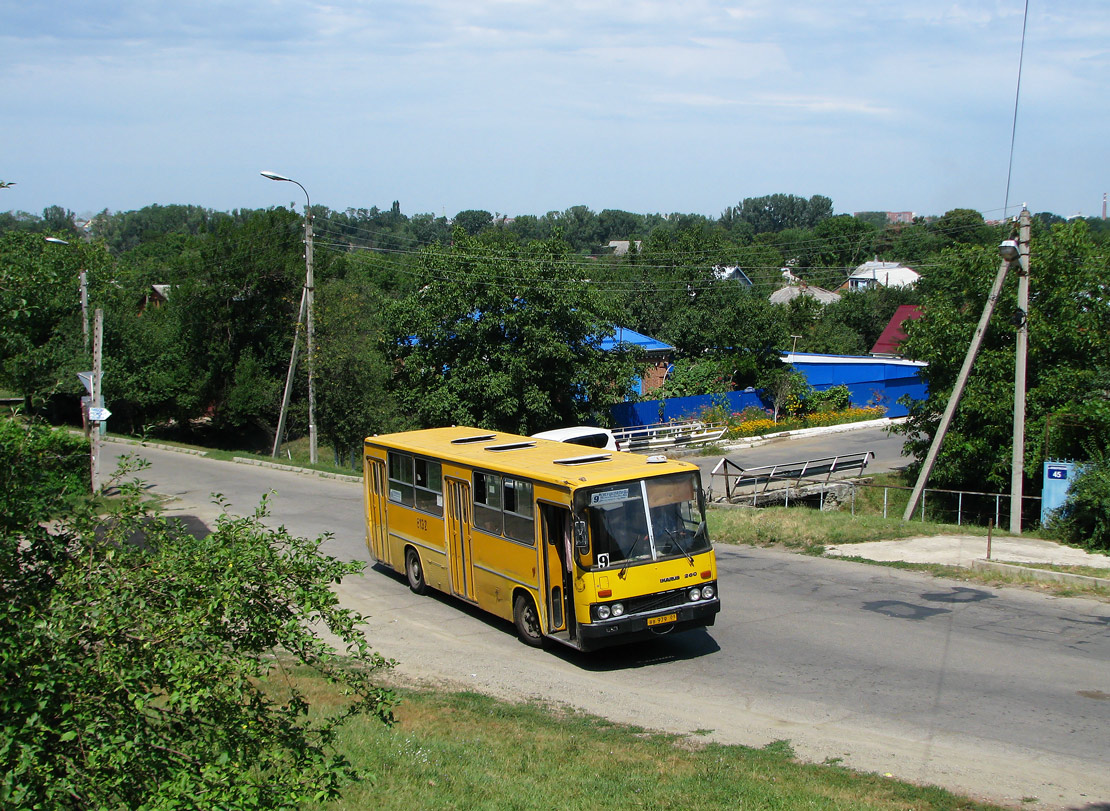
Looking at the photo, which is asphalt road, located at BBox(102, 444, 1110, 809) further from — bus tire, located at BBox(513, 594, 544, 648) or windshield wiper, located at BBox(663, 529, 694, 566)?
windshield wiper, located at BBox(663, 529, 694, 566)

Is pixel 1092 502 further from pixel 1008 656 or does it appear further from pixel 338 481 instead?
pixel 338 481

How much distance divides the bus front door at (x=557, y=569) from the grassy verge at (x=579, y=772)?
1955 mm

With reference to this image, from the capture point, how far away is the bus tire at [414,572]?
15336 millimetres

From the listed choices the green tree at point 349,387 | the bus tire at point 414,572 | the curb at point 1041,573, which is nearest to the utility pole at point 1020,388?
the curb at point 1041,573

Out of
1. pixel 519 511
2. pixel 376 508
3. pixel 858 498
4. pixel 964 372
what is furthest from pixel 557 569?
pixel 858 498

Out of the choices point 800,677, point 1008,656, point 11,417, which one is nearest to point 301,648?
point 11,417

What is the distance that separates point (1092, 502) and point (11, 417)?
18.4 meters

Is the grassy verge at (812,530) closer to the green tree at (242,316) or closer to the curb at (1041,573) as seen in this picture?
the curb at (1041,573)

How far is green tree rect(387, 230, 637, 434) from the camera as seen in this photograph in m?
34.8

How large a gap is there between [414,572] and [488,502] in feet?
10.9

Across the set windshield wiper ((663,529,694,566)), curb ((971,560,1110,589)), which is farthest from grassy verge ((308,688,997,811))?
curb ((971,560,1110,589))

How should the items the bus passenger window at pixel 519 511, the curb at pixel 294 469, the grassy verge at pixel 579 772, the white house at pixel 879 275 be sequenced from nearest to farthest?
the grassy verge at pixel 579 772 → the bus passenger window at pixel 519 511 → the curb at pixel 294 469 → the white house at pixel 879 275

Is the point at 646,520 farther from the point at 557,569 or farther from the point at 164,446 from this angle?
the point at 164,446

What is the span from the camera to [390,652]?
12438 millimetres
